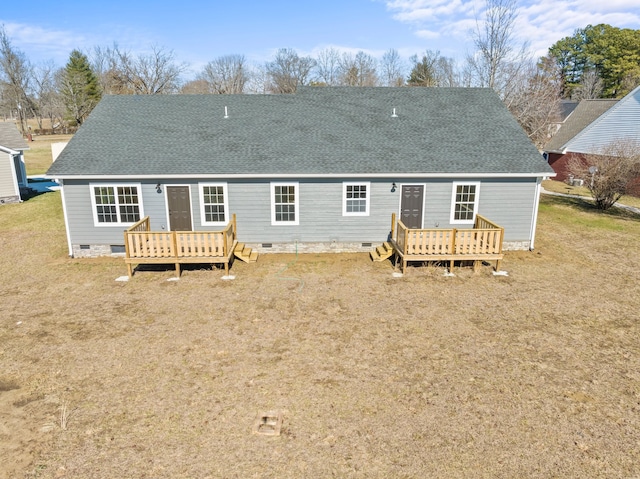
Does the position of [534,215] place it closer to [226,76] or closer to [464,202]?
[464,202]

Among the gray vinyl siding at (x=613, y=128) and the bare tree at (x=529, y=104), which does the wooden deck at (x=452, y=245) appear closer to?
the gray vinyl siding at (x=613, y=128)

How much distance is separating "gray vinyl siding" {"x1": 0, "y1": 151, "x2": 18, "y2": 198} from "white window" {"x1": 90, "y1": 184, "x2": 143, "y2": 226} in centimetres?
1396

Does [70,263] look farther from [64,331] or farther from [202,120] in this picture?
[202,120]

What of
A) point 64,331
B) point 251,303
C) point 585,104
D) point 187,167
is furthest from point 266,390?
point 585,104

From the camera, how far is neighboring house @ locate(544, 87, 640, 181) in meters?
26.3

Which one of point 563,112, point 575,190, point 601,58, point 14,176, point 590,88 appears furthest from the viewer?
point 601,58

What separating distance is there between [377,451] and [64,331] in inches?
318

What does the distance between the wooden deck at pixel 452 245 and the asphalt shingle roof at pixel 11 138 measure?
2453cm

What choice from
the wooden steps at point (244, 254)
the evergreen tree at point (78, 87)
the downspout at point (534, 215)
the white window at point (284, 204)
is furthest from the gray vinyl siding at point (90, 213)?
the evergreen tree at point (78, 87)

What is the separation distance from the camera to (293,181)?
48.9 ft

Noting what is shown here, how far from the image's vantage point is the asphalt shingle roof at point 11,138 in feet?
80.5

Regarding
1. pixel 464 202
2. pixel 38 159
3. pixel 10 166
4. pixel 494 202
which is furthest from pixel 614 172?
pixel 38 159

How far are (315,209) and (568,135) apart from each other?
26.7m

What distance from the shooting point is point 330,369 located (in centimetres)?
838
